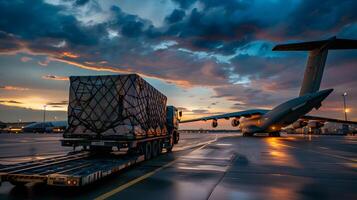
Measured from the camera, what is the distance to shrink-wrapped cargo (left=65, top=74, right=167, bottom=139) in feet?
37.3

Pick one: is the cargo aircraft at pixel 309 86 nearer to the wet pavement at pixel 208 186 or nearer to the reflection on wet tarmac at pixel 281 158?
the reflection on wet tarmac at pixel 281 158

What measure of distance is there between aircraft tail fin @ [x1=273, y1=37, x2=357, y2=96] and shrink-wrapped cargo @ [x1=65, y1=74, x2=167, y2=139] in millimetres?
27371

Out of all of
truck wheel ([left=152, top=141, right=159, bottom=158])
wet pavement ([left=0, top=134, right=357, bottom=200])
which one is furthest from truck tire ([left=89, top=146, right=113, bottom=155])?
wet pavement ([left=0, top=134, right=357, bottom=200])

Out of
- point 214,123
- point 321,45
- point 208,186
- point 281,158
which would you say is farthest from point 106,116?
point 214,123

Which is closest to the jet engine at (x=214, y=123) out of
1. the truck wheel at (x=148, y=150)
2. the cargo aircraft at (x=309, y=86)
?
the cargo aircraft at (x=309, y=86)

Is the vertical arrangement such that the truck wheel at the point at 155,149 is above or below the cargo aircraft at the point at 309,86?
below

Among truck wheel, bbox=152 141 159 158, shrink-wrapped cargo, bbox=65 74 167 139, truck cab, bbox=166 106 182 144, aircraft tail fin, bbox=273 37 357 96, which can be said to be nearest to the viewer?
shrink-wrapped cargo, bbox=65 74 167 139

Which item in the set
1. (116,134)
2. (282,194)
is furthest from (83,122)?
(282,194)

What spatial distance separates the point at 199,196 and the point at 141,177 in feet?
9.67

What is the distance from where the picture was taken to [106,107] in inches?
457

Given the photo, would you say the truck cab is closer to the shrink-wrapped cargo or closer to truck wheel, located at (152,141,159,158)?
truck wheel, located at (152,141,159,158)

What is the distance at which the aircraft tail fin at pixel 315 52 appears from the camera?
3438cm

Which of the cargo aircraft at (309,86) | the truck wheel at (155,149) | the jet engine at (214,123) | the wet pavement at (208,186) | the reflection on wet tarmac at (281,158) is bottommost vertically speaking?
the reflection on wet tarmac at (281,158)

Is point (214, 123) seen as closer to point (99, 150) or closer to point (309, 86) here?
point (309, 86)
